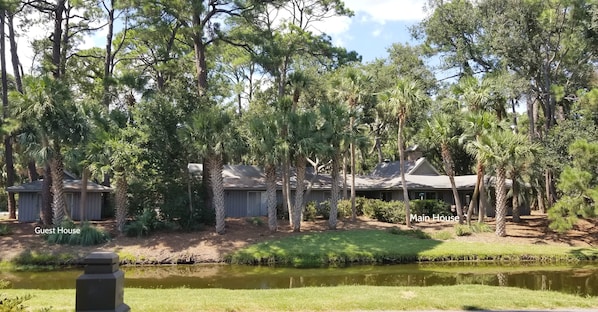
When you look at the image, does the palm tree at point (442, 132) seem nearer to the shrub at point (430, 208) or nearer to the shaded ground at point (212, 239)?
the shrub at point (430, 208)

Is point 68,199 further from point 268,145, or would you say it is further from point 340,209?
point 340,209

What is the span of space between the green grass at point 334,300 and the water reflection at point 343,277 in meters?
3.97

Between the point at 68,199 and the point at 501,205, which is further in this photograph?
the point at 68,199

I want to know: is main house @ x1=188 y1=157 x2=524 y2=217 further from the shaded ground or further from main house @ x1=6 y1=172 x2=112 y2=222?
main house @ x1=6 y1=172 x2=112 y2=222

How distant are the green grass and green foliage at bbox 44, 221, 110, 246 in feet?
38.6

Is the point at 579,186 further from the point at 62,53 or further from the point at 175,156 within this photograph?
the point at 62,53

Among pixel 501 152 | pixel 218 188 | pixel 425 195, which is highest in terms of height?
pixel 501 152

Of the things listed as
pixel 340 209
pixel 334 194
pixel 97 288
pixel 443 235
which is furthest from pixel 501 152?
pixel 97 288

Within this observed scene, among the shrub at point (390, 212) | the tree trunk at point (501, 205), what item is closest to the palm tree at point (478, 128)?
the tree trunk at point (501, 205)

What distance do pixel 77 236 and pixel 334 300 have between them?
56.0 feet

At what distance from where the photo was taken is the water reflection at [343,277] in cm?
1600

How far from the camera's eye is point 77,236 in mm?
22844

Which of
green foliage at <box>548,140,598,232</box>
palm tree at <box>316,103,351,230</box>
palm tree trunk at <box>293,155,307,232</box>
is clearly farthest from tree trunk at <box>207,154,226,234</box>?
green foliage at <box>548,140,598,232</box>

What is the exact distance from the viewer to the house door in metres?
33.2
